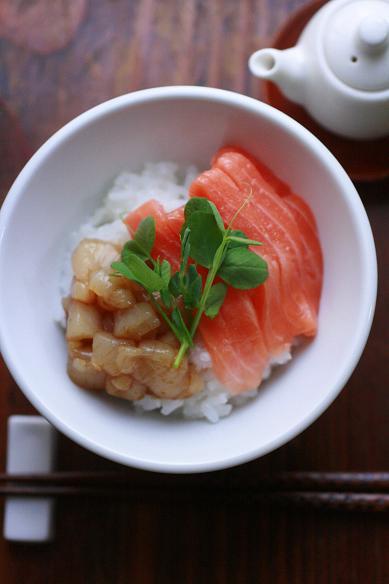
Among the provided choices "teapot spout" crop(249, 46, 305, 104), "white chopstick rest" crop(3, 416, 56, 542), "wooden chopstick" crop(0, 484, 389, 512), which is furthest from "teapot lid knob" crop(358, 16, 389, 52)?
"white chopstick rest" crop(3, 416, 56, 542)

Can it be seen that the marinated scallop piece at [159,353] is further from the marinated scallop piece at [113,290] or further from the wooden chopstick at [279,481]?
the wooden chopstick at [279,481]

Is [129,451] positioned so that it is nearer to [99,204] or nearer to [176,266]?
[176,266]

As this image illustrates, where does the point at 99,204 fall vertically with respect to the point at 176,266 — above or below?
above

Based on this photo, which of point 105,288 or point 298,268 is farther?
point 298,268

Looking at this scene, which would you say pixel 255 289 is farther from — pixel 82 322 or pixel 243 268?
pixel 82 322

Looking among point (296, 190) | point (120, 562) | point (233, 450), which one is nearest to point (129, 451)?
point (233, 450)

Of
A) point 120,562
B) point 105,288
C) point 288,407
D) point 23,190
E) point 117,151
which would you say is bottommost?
point 120,562

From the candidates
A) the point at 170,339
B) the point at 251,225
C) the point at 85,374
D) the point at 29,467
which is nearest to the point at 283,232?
the point at 251,225
